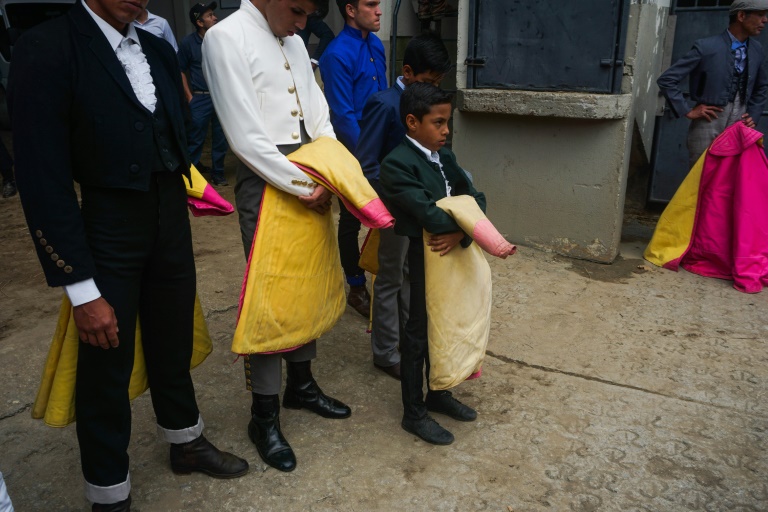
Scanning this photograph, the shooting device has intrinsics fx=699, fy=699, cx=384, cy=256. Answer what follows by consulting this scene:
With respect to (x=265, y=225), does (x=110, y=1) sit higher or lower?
higher

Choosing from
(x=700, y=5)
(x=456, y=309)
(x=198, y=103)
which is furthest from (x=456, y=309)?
(x=198, y=103)

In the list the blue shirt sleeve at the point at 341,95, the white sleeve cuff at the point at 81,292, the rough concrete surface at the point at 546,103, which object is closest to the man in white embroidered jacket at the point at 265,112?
the white sleeve cuff at the point at 81,292

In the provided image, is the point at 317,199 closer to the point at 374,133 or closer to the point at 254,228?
the point at 254,228

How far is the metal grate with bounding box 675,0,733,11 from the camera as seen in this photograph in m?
5.56

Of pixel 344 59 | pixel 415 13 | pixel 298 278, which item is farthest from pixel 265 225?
pixel 415 13

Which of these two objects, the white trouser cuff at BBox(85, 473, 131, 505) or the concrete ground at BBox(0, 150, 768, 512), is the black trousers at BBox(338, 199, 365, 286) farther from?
the white trouser cuff at BBox(85, 473, 131, 505)

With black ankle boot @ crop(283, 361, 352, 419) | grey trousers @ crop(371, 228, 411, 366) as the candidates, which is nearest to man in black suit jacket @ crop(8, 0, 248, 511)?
black ankle boot @ crop(283, 361, 352, 419)

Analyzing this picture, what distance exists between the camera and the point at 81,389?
224 cm

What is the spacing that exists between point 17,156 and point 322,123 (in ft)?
3.99

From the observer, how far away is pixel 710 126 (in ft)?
16.2

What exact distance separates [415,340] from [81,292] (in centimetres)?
134

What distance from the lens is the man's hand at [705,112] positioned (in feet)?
16.0

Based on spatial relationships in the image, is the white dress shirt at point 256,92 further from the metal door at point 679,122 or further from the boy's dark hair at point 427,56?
the metal door at point 679,122

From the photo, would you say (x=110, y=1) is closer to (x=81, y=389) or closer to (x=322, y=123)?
(x=322, y=123)
